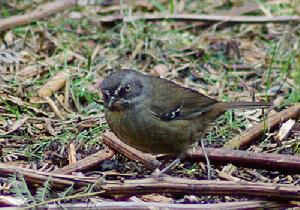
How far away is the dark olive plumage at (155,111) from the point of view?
595cm

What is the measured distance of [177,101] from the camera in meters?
6.41

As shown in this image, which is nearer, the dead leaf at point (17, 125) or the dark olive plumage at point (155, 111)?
the dark olive plumage at point (155, 111)

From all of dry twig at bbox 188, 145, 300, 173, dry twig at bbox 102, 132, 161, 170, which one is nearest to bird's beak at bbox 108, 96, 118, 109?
dry twig at bbox 102, 132, 161, 170

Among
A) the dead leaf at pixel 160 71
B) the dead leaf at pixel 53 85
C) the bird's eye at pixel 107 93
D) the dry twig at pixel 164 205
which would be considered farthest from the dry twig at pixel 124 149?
the dead leaf at pixel 160 71

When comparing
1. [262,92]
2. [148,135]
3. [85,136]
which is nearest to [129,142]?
[148,135]

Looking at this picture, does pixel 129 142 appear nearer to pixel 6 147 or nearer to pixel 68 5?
pixel 6 147

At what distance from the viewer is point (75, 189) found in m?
4.92

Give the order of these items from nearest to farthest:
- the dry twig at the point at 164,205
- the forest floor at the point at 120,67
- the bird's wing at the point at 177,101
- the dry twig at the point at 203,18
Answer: the dry twig at the point at 164,205 < the forest floor at the point at 120,67 < the bird's wing at the point at 177,101 < the dry twig at the point at 203,18

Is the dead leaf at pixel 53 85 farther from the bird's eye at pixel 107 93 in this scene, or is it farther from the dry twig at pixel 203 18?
the bird's eye at pixel 107 93

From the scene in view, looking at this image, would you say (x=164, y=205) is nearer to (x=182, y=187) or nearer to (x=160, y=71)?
(x=182, y=187)

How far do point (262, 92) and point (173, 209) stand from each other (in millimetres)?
3141

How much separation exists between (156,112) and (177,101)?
0.28m

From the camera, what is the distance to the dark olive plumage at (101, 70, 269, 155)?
5.95 meters

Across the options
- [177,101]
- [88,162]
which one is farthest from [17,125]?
[177,101]
